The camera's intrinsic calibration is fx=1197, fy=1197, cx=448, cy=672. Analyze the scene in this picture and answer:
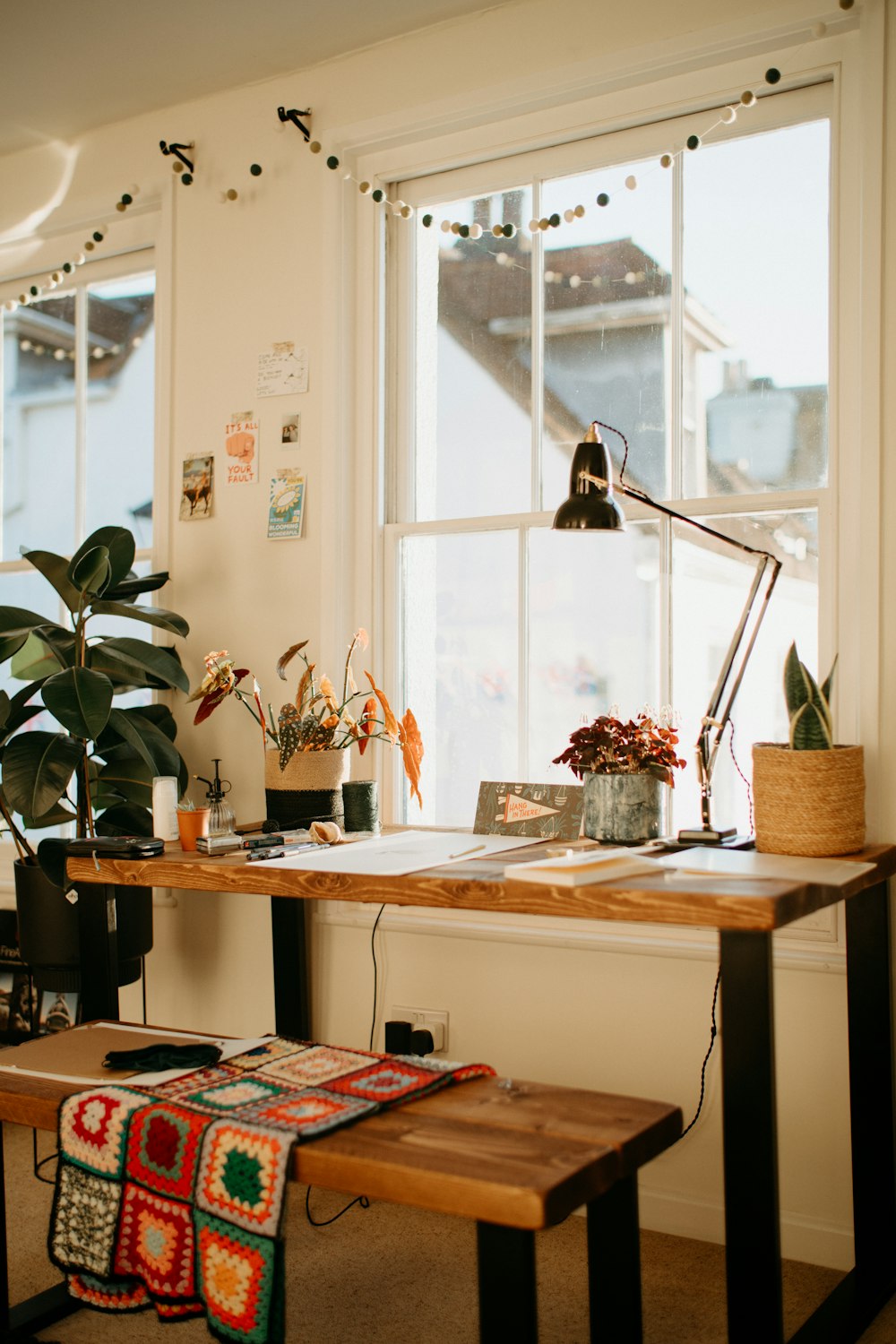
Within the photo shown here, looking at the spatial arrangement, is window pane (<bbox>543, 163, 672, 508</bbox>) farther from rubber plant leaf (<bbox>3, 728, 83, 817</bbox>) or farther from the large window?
A: rubber plant leaf (<bbox>3, 728, 83, 817</bbox>)

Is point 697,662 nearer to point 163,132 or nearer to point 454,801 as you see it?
point 454,801

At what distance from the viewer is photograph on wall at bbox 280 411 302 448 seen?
9.91ft

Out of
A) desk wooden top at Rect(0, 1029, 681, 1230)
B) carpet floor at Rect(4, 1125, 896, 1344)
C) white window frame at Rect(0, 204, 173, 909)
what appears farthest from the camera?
white window frame at Rect(0, 204, 173, 909)

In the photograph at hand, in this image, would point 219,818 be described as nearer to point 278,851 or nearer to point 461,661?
point 278,851

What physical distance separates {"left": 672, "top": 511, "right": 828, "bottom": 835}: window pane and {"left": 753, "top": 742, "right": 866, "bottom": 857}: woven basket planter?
0.33 metres

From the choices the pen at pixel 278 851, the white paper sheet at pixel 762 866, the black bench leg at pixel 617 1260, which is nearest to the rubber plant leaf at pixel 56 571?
the pen at pixel 278 851

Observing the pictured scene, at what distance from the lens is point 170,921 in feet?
10.6

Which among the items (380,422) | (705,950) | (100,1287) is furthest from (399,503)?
(100,1287)

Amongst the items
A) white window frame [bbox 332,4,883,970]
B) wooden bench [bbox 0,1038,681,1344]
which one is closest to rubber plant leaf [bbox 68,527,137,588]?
white window frame [bbox 332,4,883,970]

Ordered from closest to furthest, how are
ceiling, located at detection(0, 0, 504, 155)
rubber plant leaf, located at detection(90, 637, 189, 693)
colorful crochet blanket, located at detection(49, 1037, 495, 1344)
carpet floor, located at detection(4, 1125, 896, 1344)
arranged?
1. colorful crochet blanket, located at detection(49, 1037, 495, 1344)
2. carpet floor, located at detection(4, 1125, 896, 1344)
3. ceiling, located at detection(0, 0, 504, 155)
4. rubber plant leaf, located at detection(90, 637, 189, 693)

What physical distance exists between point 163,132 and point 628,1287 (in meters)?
3.00

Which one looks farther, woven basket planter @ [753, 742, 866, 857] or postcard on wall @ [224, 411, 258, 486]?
postcard on wall @ [224, 411, 258, 486]

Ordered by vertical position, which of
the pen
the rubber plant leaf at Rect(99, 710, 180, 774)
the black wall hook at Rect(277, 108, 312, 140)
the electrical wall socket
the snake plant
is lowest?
the electrical wall socket

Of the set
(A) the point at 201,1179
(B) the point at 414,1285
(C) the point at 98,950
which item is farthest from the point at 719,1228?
(C) the point at 98,950
